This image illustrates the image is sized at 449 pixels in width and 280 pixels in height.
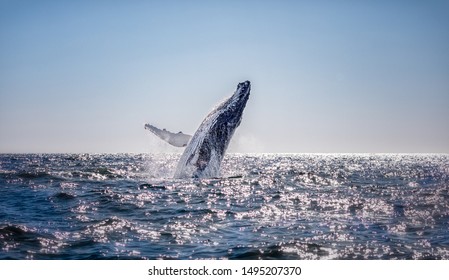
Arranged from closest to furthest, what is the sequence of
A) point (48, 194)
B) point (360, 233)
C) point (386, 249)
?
point (386, 249)
point (360, 233)
point (48, 194)

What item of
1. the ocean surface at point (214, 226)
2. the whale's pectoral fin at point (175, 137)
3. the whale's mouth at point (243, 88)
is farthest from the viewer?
the whale's pectoral fin at point (175, 137)

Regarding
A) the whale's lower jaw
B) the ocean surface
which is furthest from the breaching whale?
the ocean surface

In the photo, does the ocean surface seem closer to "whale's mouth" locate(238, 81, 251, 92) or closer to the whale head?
the whale head

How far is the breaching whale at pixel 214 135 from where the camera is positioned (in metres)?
15.9

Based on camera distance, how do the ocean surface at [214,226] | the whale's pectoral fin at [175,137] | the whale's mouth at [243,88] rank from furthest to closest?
the whale's pectoral fin at [175,137]
the whale's mouth at [243,88]
the ocean surface at [214,226]

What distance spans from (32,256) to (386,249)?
20.0ft

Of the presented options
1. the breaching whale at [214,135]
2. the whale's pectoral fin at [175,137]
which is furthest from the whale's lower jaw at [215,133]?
the whale's pectoral fin at [175,137]

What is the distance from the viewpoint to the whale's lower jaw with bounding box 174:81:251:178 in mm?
15867

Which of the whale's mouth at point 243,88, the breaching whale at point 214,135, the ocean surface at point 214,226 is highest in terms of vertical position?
the whale's mouth at point 243,88

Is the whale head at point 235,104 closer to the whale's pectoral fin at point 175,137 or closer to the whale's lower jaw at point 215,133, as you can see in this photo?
the whale's lower jaw at point 215,133

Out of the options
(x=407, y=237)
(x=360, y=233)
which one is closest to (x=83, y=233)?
(x=360, y=233)
